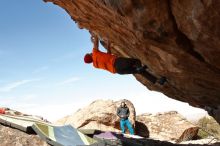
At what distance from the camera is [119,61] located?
1127cm

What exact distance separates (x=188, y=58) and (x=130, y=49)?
3.12 m

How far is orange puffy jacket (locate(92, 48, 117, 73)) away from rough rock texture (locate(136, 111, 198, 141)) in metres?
13.6

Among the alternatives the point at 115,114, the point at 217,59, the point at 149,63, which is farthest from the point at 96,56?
the point at 115,114

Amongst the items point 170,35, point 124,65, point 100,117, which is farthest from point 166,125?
point 170,35

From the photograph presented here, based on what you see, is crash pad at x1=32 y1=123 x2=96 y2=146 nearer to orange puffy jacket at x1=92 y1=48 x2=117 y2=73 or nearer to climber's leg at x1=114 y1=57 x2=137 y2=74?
orange puffy jacket at x1=92 y1=48 x2=117 y2=73

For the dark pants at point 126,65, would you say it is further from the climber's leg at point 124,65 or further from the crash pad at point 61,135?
the crash pad at point 61,135

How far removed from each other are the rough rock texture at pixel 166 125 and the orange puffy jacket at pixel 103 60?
1360cm

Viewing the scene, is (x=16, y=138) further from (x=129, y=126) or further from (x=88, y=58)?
(x=129, y=126)

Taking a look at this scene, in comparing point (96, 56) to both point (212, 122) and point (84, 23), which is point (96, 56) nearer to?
point (84, 23)

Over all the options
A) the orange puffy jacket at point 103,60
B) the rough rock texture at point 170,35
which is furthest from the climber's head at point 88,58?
the rough rock texture at point 170,35

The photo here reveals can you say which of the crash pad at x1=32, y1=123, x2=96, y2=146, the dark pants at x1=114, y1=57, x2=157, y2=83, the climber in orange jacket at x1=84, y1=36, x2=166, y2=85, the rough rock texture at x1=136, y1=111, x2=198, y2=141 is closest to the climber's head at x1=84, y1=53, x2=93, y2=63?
the climber in orange jacket at x1=84, y1=36, x2=166, y2=85

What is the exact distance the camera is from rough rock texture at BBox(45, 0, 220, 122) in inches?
324

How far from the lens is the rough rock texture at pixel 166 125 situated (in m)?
24.7

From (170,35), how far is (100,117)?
15919 mm
